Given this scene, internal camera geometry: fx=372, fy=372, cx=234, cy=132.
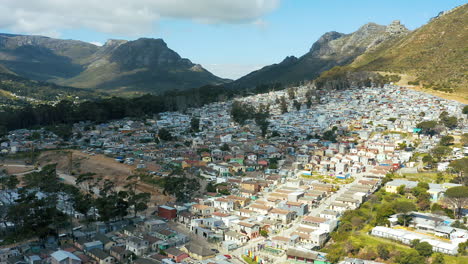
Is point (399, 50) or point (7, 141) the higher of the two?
point (399, 50)

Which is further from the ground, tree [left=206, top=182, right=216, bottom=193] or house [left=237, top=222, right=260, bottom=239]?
tree [left=206, top=182, right=216, bottom=193]

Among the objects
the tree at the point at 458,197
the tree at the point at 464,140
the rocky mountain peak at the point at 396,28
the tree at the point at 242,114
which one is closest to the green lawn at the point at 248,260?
the tree at the point at 458,197

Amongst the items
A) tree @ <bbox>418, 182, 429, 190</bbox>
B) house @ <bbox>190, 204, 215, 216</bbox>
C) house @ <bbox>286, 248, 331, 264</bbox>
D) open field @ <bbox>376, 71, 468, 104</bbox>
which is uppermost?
open field @ <bbox>376, 71, 468, 104</bbox>

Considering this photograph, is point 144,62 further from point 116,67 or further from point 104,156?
point 104,156

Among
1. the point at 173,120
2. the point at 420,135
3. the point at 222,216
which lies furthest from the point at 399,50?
the point at 222,216

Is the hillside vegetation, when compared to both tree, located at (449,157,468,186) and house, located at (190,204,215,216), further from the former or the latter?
house, located at (190,204,215,216)

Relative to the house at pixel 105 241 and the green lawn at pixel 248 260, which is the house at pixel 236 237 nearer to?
the green lawn at pixel 248 260

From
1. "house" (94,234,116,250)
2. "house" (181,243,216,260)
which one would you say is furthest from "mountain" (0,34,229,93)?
"house" (181,243,216,260)
